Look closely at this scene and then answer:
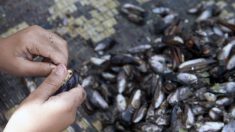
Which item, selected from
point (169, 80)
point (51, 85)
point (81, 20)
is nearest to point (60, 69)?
point (51, 85)

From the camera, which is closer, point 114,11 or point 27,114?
point 27,114

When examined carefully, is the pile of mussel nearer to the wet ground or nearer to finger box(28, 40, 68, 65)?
the wet ground

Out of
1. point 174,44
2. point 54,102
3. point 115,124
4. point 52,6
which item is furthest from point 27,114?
point 52,6

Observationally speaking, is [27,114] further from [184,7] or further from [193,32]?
[184,7]

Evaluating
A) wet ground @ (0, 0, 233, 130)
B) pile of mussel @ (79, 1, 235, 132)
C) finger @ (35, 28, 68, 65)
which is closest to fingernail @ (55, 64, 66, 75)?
finger @ (35, 28, 68, 65)

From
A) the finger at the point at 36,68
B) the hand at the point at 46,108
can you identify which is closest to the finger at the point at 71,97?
the hand at the point at 46,108

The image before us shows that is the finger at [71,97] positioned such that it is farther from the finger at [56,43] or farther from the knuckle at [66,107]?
the finger at [56,43]

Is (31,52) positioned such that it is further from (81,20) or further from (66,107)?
(81,20)

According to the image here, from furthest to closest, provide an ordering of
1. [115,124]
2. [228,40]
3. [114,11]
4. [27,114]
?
[114,11]
[228,40]
[115,124]
[27,114]
